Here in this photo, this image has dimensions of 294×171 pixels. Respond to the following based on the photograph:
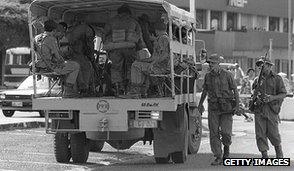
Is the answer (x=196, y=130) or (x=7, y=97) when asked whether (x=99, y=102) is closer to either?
(x=196, y=130)

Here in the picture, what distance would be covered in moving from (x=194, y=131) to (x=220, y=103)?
239 cm

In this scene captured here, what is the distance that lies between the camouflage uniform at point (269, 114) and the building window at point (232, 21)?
1950 inches

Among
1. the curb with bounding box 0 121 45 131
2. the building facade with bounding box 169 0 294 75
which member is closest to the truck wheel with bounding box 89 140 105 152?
the curb with bounding box 0 121 45 131

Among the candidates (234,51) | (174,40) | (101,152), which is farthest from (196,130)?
(234,51)

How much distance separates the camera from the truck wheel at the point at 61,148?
49.1ft

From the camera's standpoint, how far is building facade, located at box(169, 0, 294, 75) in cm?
6128

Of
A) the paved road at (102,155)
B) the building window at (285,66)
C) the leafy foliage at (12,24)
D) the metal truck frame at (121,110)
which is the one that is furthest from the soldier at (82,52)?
the building window at (285,66)

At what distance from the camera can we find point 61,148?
15.0 meters

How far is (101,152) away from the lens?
1755 cm

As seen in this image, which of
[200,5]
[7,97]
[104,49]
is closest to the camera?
[104,49]

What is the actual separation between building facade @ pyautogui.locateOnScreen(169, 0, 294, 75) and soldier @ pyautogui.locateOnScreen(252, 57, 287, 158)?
42195mm

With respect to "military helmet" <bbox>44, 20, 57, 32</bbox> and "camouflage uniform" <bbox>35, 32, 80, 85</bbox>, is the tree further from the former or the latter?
"camouflage uniform" <bbox>35, 32, 80, 85</bbox>

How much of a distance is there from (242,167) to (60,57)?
3536mm

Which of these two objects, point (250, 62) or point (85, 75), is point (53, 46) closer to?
point (85, 75)
